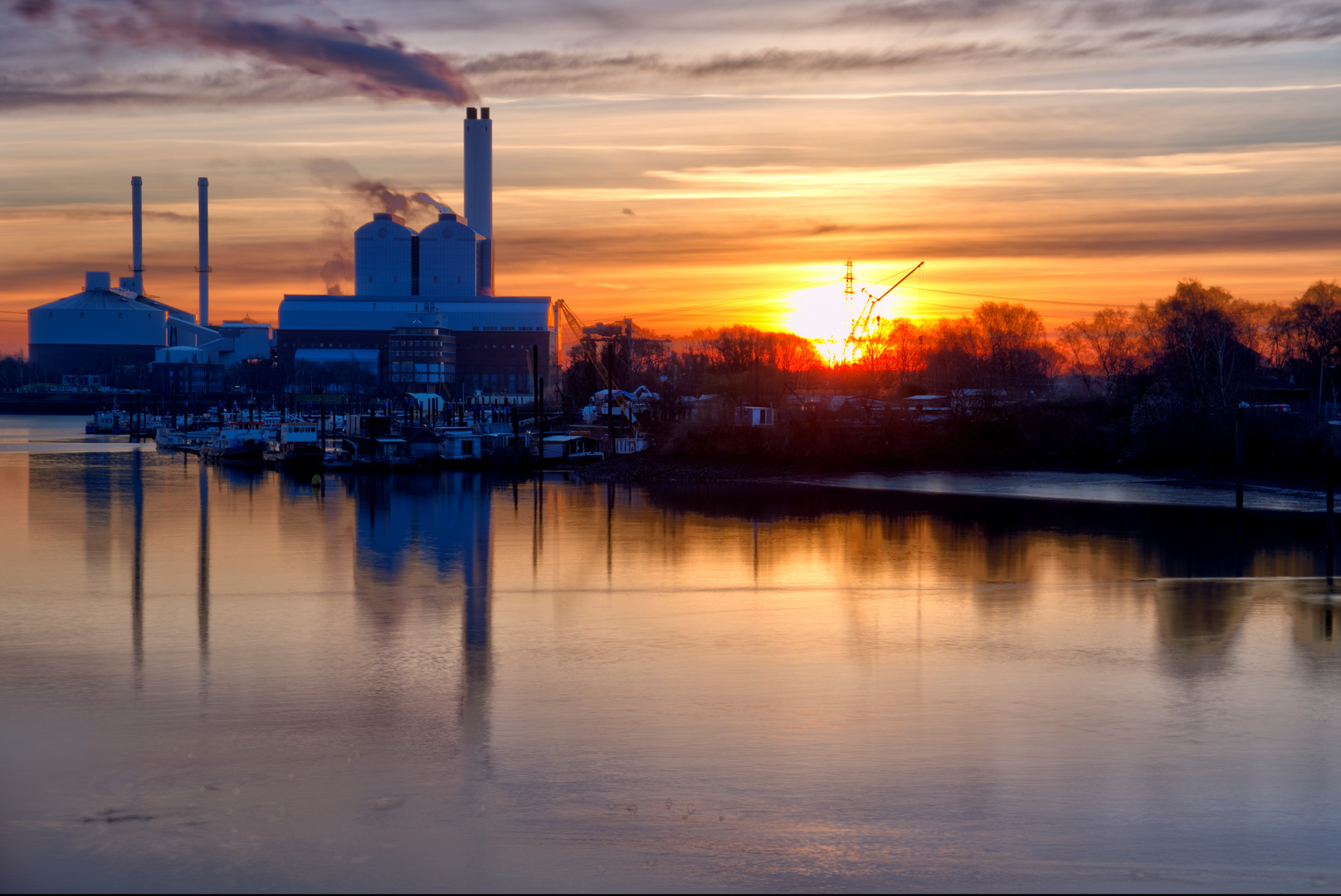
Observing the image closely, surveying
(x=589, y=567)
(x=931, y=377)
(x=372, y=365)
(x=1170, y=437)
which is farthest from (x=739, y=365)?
(x=372, y=365)

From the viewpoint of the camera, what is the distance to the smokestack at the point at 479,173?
173000 millimetres

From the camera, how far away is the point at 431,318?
184625mm

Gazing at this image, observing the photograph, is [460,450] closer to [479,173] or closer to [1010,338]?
[1010,338]

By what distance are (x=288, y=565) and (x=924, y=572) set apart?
14.0 meters

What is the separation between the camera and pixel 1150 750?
12914 millimetres

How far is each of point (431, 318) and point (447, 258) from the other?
13.9 meters

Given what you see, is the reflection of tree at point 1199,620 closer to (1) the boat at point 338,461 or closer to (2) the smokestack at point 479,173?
(1) the boat at point 338,461

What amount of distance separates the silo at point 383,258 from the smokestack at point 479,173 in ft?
50.7

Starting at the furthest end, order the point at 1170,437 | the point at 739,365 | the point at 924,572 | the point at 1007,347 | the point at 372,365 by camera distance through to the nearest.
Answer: the point at 372,365 → the point at 1007,347 → the point at 739,365 → the point at 1170,437 → the point at 924,572

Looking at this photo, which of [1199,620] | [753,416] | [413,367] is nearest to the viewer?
[1199,620]

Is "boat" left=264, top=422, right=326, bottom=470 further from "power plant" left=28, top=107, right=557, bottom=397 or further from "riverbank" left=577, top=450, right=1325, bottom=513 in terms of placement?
"power plant" left=28, top=107, right=557, bottom=397

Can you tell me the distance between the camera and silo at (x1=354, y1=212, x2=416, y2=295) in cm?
19588

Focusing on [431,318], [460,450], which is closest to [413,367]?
[431,318]

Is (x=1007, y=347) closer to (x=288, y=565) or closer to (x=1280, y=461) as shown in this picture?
(x=1280, y=461)
